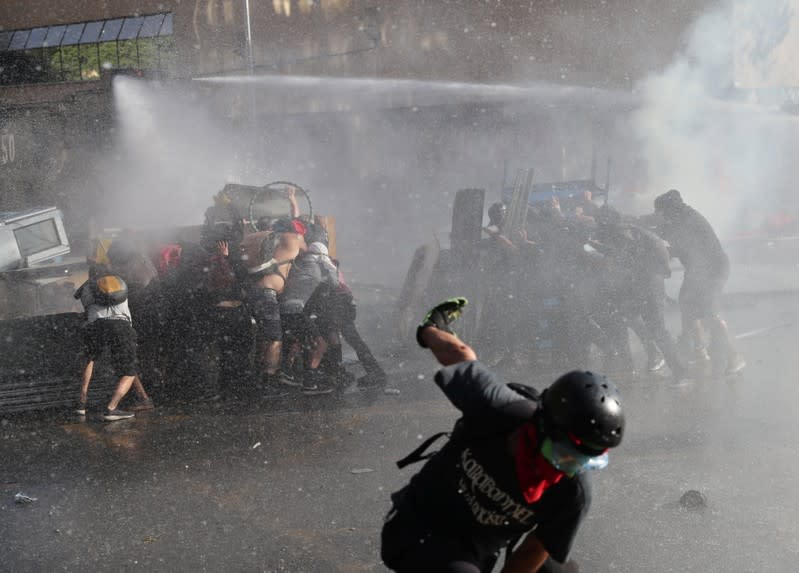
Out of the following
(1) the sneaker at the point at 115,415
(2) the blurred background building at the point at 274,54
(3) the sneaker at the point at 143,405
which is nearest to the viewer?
(1) the sneaker at the point at 115,415

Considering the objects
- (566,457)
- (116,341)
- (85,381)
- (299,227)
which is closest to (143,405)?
(85,381)

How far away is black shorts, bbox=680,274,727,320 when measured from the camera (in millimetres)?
8328

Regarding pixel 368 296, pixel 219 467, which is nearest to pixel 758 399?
pixel 219 467

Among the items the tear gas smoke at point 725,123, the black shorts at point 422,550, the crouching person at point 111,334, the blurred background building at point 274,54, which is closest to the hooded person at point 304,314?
the crouching person at point 111,334

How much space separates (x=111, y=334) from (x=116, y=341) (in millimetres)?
70

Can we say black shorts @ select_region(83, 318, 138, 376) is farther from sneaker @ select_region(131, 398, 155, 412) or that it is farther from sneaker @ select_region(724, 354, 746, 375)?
sneaker @ select_region(724, 354, 746, 375)

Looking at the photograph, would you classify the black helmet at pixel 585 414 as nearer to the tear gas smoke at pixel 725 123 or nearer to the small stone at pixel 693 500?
the small stone at pixel 693 500

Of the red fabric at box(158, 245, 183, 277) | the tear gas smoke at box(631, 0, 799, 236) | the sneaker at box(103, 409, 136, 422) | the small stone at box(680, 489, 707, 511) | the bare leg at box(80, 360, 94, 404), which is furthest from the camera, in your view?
the tear gas smoke at box(631, 0, 799, 236)

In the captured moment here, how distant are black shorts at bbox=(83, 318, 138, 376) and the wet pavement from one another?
1.58 ft

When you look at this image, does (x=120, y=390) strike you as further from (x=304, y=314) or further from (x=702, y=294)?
(x=702, y=294)

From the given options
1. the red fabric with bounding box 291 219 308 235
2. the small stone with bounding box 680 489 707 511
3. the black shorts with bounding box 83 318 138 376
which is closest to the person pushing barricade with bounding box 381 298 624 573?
the small stone with bounding box 680 489 707 511

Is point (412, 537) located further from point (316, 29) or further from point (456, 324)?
point (316, 29)

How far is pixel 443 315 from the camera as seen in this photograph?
3.23m

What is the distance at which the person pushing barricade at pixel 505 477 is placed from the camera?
2.47 m
